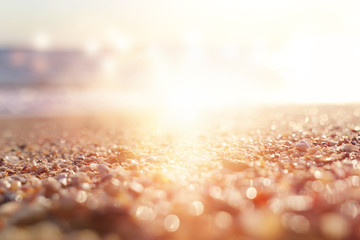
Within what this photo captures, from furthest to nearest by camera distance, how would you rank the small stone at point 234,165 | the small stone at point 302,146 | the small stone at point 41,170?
1. the small stone at point 302,146
2. the small stone at point 41,170
3. the small stone at point 234,165

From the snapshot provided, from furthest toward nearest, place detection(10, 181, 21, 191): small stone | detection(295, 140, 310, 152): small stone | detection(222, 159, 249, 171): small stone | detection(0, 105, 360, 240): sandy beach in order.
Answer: detection(295, 140, 310, 152): small stone, detection(222, 159, 249, 171): small stone, detection(10, 181, 21, 191): small stone, detection(0, 105, 360, 240): sandy beach

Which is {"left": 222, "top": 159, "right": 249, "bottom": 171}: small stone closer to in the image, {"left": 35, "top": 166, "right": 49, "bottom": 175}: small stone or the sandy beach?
the sandy beach

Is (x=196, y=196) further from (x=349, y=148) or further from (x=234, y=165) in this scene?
(x=349, y=148)

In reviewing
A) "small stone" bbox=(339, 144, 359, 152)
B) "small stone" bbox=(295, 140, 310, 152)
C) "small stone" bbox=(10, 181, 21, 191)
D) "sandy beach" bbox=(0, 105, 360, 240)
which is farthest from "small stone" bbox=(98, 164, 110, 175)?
"small stone" bbox=(339, 144, 359, 152)

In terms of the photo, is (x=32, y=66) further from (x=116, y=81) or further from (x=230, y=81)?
(x=230, y=81)

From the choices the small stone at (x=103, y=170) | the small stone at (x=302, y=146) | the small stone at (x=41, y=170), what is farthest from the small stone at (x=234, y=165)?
the small stone at (x=41, y=170)

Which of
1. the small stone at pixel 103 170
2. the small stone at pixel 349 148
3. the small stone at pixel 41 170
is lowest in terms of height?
the small stone at pixel 41 170

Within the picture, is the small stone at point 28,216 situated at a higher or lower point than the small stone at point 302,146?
lower

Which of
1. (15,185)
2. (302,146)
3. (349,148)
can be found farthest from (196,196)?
(349,148)

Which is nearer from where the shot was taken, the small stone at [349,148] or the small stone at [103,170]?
the small stone at [103,170]

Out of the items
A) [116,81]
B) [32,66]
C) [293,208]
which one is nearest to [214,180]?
[293,208]

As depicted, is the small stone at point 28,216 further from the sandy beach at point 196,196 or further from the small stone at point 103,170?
the small stone at point 103,170

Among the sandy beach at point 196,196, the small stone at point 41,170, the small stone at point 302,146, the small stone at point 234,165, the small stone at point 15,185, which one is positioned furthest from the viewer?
the small stone at point 302,146
